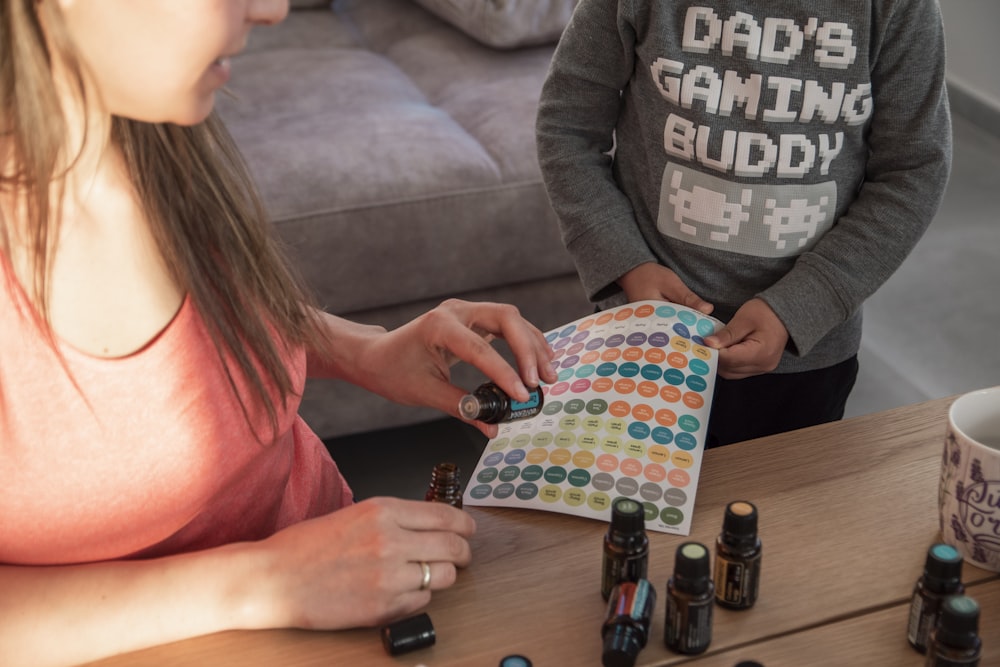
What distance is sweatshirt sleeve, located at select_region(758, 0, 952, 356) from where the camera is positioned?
107 cm

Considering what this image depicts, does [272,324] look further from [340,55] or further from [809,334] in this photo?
[340,55]

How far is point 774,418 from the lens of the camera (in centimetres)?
129

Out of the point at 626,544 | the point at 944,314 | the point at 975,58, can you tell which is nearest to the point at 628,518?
the point at 626,544

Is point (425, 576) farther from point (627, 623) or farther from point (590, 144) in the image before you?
point (590, 144)

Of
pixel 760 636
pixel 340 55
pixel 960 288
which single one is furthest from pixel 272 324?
pixel 960 288

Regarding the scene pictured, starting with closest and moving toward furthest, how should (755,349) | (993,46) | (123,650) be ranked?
(123,650), (755,349), (993,46)

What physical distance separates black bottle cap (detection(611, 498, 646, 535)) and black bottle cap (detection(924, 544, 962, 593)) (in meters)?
0.18

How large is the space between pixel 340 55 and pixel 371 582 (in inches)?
69.6

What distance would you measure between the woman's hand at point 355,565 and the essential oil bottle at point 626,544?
110 mm

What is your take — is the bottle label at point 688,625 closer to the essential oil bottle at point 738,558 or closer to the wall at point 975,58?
the essential oil bottle at point 738,558

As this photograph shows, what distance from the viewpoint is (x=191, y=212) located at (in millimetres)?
831

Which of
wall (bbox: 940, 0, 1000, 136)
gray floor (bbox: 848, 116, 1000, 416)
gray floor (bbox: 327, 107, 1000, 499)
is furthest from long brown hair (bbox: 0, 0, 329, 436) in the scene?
wall (bbox: 940, 0, 1000, 136)

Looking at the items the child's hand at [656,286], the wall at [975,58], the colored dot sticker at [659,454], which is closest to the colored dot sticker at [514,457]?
the colored dot sticker at [659,454]

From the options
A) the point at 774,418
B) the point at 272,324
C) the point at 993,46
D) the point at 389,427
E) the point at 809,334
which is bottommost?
the point at 389,427
